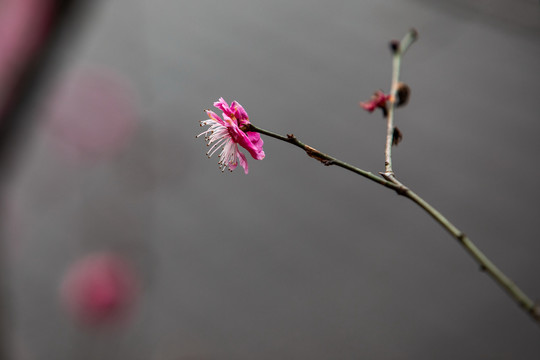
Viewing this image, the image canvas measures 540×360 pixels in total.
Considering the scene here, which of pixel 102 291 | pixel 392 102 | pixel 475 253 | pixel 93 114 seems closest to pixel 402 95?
pixel 392 102

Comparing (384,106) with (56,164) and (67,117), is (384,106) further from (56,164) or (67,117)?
(56,164)

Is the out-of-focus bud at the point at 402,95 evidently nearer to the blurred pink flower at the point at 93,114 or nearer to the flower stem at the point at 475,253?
the flower stem at the point at 475,253

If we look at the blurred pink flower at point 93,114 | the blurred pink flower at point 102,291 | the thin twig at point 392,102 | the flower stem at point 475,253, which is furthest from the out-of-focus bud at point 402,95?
the blurred pink flower at point 93,114

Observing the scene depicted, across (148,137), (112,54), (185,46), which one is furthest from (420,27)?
(112,54)

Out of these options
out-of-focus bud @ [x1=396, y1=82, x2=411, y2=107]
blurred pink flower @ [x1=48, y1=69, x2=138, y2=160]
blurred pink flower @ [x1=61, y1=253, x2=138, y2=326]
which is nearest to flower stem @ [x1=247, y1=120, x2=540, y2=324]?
out-of-focus bud @ [x1=396, y1=82, x2=411, y2=107]

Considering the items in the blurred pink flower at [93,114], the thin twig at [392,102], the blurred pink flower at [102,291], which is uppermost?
the blurred pink flower at [93,114]

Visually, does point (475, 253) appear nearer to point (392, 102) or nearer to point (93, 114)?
point (392, 102)
